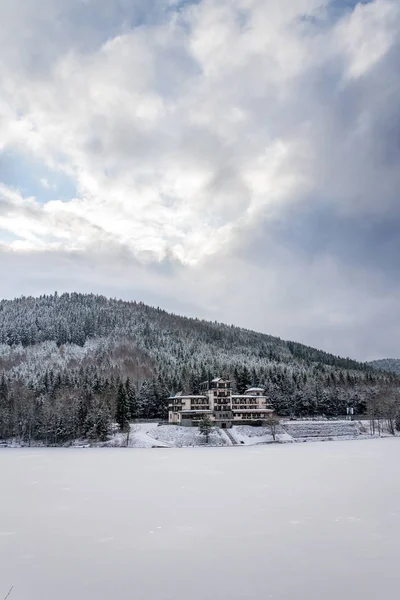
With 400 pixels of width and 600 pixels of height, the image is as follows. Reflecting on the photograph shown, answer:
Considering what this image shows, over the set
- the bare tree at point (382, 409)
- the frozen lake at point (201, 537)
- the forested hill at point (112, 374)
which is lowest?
the frozen lake at point (201, 537)

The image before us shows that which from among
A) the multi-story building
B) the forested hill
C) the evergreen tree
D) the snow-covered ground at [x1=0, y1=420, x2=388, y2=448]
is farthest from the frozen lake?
the multi-story building

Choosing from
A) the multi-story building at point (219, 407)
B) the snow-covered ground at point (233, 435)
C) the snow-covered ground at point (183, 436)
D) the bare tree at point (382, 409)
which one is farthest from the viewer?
the multi-story building at point (219, 407)

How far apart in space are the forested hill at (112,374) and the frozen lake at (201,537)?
43361 mm

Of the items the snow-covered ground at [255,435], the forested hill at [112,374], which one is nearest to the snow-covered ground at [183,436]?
the snow-covered ground at [255,435]

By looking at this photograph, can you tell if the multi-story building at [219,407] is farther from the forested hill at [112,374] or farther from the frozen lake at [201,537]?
the frozen lake at [201,537]

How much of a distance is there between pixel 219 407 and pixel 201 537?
69.4 metres

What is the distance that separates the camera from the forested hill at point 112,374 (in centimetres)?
6969

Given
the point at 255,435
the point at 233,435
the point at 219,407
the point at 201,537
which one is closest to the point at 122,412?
the point at 233,435

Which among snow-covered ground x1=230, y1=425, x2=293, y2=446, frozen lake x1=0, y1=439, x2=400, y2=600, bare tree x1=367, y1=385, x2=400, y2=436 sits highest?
bare tree x1=367, y1=385, x2=400, y2=436

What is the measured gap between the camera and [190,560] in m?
12.6

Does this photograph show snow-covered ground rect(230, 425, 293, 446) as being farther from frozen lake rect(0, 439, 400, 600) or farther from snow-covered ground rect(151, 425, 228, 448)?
frozen lake rect(0, 439, 400, 600)

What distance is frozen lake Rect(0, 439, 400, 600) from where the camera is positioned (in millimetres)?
10734

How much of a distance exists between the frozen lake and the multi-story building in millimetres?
53126

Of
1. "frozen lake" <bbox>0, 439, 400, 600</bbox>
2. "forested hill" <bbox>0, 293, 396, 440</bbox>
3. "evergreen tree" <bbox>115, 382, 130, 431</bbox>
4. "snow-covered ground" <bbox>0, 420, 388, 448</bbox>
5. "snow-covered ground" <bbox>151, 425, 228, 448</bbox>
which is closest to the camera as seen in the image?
"frozen lake" <bbox>0, 439, 400, 600</bbox>
